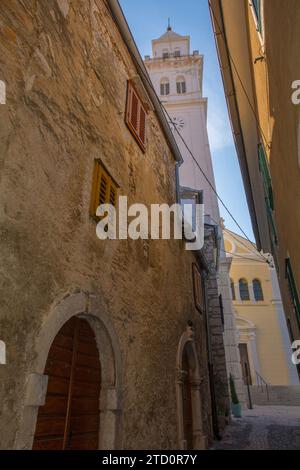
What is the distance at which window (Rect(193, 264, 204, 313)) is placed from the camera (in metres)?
8.83

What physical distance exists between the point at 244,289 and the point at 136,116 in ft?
72.2

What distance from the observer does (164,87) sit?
27000 mm

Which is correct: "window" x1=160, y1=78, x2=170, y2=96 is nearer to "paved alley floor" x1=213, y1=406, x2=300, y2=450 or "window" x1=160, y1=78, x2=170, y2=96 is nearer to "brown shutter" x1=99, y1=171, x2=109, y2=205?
"paved alley floor" x1=213, y1=406, x2=300, y2=450

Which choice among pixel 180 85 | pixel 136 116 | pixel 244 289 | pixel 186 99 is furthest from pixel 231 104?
pixel 180 85

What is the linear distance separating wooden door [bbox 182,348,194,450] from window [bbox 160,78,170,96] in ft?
78.0

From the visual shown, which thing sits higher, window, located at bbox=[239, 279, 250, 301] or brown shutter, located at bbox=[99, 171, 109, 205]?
window, located at bbox=[239, 279, 250, 301]

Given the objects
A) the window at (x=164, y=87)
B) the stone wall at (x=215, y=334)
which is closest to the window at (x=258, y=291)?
the stone wall at (x=215, y=334)

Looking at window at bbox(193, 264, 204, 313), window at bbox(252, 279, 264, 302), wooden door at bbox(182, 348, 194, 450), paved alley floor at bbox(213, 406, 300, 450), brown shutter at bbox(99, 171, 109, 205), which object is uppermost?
window at bbox(252, 279, 264, 302)

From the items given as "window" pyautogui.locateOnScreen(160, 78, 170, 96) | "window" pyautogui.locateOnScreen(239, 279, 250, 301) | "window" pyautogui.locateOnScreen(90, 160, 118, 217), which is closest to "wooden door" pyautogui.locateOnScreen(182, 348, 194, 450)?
"window" pyautogui.locateOnScreen(90, 160, 118, 217)

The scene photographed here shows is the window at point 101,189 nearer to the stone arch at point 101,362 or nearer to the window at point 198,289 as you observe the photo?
the stone arch at point 101,362

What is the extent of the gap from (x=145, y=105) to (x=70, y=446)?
617 cm

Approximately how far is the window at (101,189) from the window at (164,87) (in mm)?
24225

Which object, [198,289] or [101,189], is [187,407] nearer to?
[198,289]

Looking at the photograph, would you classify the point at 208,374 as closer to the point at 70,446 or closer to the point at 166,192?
the point at 166,192
